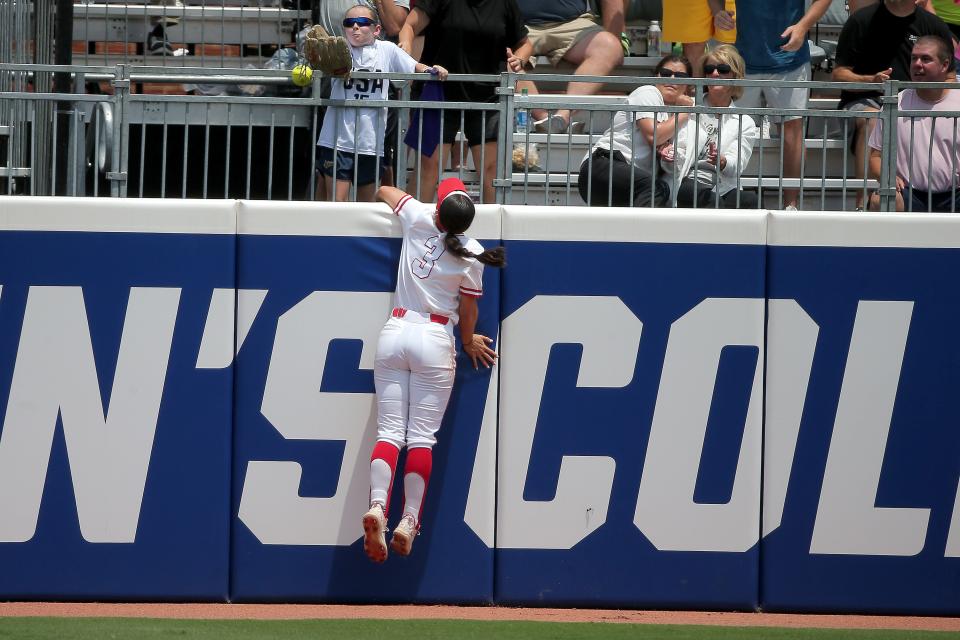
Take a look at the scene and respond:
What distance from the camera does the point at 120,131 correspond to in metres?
7.06

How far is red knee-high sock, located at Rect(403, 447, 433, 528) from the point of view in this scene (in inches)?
269

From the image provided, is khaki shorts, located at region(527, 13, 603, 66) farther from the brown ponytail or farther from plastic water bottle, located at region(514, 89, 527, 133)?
the brown ponytail

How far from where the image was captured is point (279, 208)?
699cm

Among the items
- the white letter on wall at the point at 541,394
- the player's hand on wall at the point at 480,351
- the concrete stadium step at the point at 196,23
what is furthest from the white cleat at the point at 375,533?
the concrete stadium step at the point at 196,23

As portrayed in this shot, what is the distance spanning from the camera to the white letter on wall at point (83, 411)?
6961 mm

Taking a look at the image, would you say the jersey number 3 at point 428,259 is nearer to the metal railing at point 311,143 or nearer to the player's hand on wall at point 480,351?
the player's hand on wall at point 480,351

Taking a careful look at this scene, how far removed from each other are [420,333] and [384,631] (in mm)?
1519

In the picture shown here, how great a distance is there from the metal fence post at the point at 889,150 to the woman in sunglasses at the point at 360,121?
2.45 meters

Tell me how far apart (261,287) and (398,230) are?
2.63 ft

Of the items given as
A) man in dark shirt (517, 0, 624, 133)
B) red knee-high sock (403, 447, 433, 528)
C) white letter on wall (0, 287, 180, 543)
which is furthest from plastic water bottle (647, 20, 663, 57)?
white letter on wall (0, 287, 180, 543)

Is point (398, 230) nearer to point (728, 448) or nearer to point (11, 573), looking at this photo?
point (728, 448)

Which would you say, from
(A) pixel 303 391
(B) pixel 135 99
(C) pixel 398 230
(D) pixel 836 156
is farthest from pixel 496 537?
(D) pixel 836 156

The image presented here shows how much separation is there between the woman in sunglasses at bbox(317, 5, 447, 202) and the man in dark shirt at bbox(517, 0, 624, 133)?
1.81 metres

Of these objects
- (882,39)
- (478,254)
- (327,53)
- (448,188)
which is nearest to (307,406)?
(478,254)
